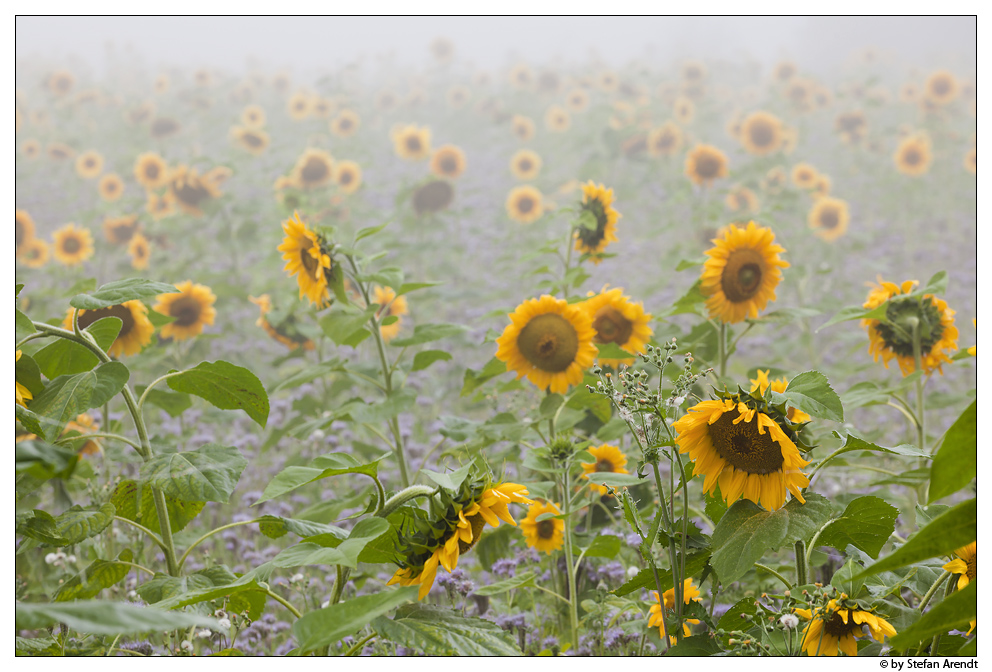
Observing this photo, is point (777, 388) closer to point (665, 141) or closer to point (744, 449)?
point (744, 449)

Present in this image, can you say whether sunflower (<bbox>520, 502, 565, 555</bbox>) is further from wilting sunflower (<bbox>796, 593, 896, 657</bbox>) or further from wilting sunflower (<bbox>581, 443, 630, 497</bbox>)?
wilting sunflower (<bbox>796, 593, 896, 657</bbox>)

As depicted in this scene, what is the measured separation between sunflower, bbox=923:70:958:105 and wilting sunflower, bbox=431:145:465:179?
3.93 meters

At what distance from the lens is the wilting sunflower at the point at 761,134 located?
4.53 m

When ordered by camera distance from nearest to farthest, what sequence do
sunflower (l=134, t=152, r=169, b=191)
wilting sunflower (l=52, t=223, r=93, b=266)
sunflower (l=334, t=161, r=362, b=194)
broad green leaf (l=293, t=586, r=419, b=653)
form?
broad green leaf (l=293, t=586, r=419, b=653)
wilting sunflower (l=52, t=223, r=93, b=266)
sunflower (l=134, t=152, r=169, b=191)
sunflower (l=334, t=161, r=362, b=194)

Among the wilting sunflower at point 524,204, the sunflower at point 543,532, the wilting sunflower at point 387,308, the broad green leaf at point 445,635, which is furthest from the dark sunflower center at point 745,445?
the wilting sunflower at point 524,204

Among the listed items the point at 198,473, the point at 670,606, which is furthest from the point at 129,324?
the point at 670,606

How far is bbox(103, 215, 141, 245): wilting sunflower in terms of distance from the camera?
13.1ft

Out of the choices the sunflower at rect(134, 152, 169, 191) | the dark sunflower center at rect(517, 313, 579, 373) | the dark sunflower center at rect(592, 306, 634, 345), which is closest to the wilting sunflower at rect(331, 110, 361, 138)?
the sunflower at rect(134, 152, 169, 191)

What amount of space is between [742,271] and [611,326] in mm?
346

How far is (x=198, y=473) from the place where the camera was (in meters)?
1.08

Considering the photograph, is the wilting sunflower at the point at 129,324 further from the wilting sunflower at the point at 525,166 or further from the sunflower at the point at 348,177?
the wilting sunflower at the point at 525,166

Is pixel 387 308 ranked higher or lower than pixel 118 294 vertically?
lower
